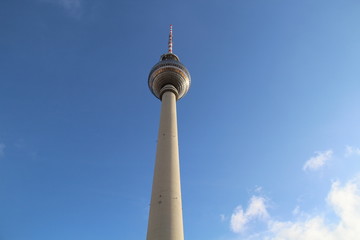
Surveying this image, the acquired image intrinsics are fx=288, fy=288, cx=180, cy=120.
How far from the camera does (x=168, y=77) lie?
52688mm

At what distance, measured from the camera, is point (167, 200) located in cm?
3241

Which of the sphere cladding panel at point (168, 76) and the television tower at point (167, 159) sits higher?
the sphere cladding panel at point (168, 76)

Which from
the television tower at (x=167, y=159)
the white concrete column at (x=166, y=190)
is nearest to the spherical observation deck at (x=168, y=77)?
the television tower at (x=167, y=159)

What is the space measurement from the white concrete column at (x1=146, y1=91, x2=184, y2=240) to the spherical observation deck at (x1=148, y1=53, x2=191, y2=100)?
33.9ft

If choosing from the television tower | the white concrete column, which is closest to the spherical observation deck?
the television tower

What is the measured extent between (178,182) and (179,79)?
2350 cm

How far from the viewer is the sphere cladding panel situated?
5281 cm

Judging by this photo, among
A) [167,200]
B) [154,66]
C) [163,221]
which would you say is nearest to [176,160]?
[167,200]

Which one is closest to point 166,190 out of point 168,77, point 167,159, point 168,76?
point 167,159

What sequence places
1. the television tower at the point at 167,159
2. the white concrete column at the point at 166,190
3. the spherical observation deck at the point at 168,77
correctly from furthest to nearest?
the spherical observation deck at the point at 168,77 < the television tower at the point at 167,159 < the white concrete column at the point at 166,190

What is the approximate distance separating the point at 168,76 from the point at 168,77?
0.60ft

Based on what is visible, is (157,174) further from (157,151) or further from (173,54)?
(173,54)

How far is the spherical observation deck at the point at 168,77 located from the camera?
173 ft

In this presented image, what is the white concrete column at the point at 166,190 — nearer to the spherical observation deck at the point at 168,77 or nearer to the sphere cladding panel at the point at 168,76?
the spherical observation deck at the point at 168,77
